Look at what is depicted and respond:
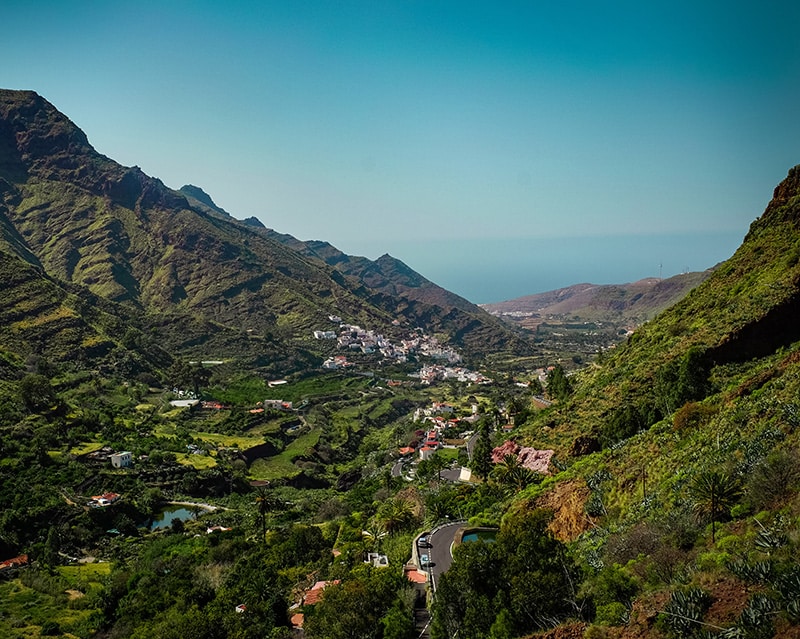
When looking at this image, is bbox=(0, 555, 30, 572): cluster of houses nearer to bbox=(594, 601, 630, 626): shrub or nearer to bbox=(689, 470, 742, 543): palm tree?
bbox=(594, 601, 630, 626): shrub

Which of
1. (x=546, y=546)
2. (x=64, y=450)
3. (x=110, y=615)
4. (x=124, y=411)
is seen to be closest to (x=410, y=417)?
(x=124, y=411)

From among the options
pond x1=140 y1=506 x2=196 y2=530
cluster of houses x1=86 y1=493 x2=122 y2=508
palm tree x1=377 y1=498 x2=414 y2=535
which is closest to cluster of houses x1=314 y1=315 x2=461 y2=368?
pond x1=140 y1=506 x2=196 y2=530

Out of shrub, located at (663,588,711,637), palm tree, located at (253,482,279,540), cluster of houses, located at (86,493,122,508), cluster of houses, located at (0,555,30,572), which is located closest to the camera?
shrub, located at (663,588,711,637)

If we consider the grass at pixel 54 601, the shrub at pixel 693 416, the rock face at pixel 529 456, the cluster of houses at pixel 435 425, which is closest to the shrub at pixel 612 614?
the shrub at pixel 693 416

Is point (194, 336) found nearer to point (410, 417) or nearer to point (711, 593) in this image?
point (410, 417)

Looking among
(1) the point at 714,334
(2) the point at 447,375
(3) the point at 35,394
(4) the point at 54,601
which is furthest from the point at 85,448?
(2) the point at 447,375

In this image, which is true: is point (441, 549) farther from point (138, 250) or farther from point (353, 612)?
point (138, 250)
